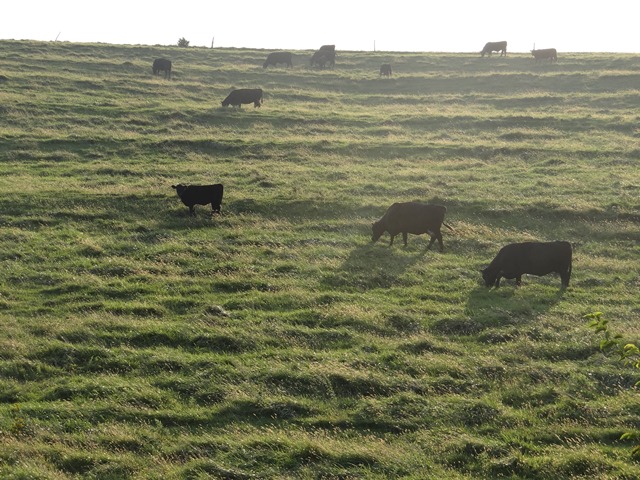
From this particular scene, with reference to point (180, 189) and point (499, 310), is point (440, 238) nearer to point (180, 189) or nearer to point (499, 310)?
point (499, 310)

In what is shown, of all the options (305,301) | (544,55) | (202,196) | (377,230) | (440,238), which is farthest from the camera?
(544,55)

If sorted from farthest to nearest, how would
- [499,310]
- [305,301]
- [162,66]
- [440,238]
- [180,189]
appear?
[162,66]
[180,189]
[440,238]
[305,301]
[499,310]

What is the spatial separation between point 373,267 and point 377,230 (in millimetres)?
2725

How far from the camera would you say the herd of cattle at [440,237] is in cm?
1912

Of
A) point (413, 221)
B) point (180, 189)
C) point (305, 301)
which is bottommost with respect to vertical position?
point (305, 301)

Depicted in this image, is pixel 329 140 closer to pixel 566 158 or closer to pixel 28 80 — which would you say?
pixel 566 158

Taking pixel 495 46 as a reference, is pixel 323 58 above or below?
below

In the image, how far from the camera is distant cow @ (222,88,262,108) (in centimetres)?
4534

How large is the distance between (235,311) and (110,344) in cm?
295

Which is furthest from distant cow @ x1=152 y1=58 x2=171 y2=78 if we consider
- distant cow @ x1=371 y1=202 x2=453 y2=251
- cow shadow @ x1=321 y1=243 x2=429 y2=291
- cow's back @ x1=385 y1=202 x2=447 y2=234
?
cow shadow @ x1=321 y1=243 x2=429 y2=291

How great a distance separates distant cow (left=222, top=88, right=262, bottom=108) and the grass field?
3.72 metres

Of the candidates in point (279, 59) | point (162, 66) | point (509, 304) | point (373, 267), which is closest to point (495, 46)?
point (279, 59)

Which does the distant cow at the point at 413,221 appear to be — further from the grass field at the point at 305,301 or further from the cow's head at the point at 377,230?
the grass field at the point at 305,301

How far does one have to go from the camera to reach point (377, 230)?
898 inches
